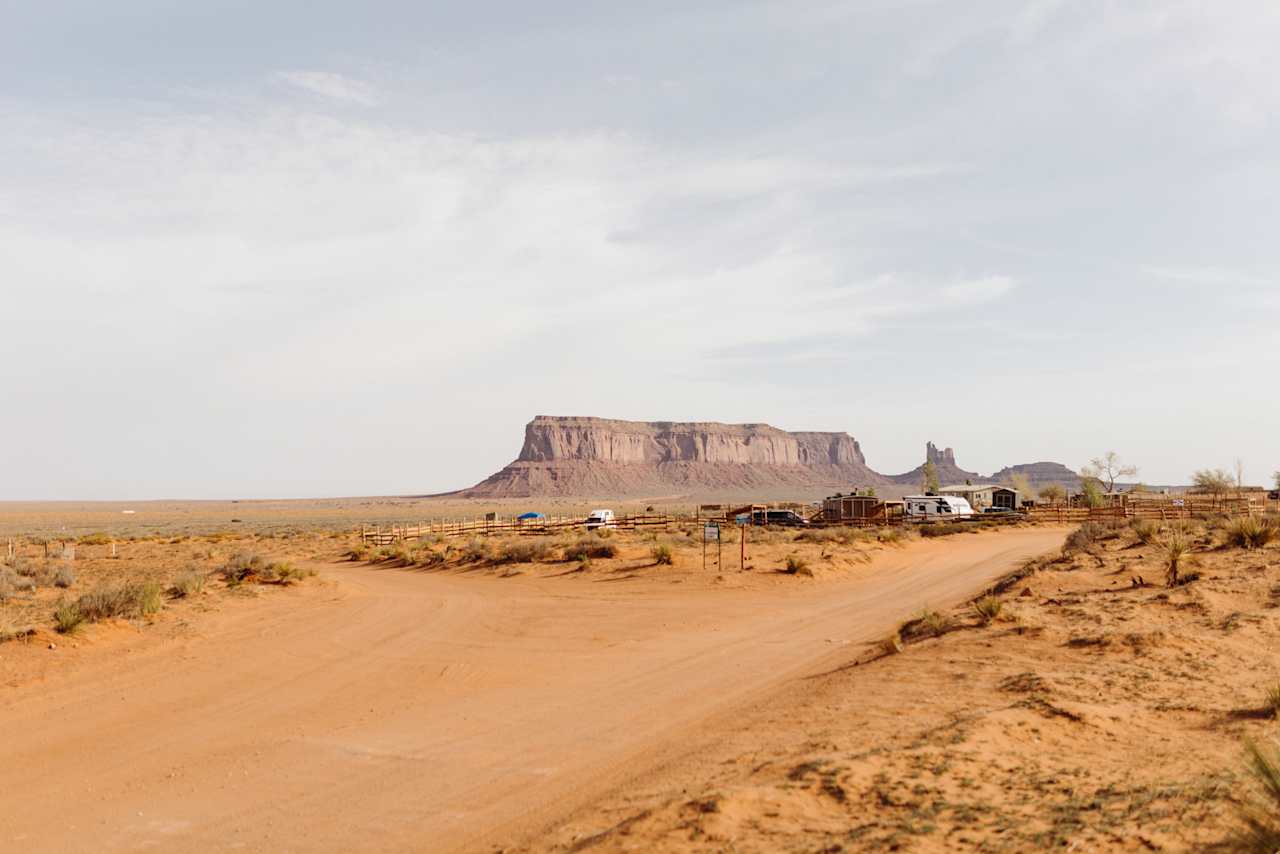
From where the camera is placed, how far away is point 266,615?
69.1ft

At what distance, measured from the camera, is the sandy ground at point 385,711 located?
8.09 m

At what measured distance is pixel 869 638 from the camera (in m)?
16.9

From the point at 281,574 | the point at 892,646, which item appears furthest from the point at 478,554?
the point at 892,646

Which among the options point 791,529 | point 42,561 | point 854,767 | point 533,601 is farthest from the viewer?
point 791,529

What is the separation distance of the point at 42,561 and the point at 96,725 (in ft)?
101

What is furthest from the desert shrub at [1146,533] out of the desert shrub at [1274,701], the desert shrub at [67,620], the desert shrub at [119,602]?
the desert shrub at [67,620]

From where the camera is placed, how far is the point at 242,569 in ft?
91.2

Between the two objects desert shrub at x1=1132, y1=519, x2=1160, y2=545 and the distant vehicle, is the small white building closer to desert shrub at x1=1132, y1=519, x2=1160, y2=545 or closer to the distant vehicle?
the distant vehicle

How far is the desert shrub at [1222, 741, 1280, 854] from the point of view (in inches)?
202

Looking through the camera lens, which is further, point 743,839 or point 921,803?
point 921,803

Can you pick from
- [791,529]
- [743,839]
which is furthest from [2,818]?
[791,529]

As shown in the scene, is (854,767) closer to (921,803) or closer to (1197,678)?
(921,803)

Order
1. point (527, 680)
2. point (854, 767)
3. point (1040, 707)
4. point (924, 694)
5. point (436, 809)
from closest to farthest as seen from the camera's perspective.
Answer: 1. point (854, 767)
2. point (436, 809)
3. point (1040, 707)
4. point (924, 694)
5. point (527, 680)

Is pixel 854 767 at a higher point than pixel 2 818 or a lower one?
higher
